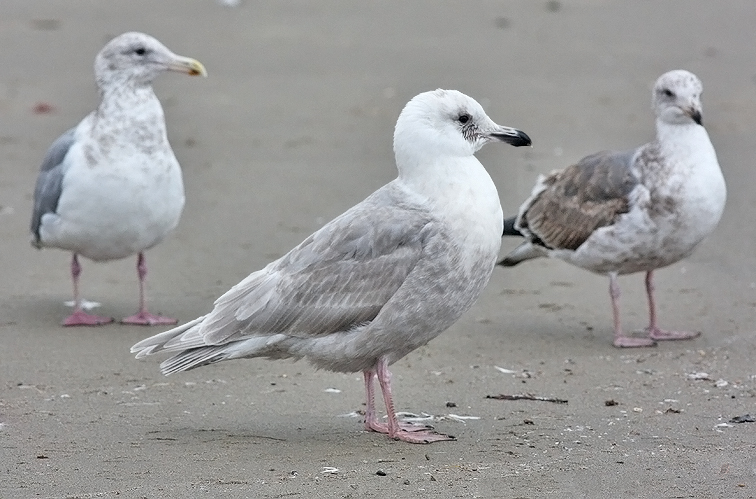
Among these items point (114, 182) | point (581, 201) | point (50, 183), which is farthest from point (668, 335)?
point (50, 183)

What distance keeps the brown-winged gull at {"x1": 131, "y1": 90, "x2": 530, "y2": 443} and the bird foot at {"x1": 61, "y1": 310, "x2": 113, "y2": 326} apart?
1.92 meters

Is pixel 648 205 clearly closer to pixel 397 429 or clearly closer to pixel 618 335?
pixel 618 335

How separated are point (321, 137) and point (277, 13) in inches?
158

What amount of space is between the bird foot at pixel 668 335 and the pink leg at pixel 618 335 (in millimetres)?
66

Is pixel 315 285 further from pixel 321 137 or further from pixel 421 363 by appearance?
pixel 321 137

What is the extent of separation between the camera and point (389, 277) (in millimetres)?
5777

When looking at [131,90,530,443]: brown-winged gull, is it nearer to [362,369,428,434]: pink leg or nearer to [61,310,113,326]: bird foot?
[362,369,428,434]: pink leg

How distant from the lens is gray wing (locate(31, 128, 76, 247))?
317 inches

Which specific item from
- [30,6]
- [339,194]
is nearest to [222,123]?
[339,194]

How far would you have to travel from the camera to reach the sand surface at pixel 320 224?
5359 mm

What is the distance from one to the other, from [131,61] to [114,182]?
90 cm

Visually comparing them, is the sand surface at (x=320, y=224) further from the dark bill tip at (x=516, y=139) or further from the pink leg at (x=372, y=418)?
the dark bill tip at (x=516, y=139)

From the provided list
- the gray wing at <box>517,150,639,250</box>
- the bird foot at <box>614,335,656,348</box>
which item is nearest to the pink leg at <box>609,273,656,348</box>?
the bird foot at <box>614,335,656,348</box>

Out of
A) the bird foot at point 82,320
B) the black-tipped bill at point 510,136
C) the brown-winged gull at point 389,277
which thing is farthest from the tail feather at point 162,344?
the bird foot at point 82,320
